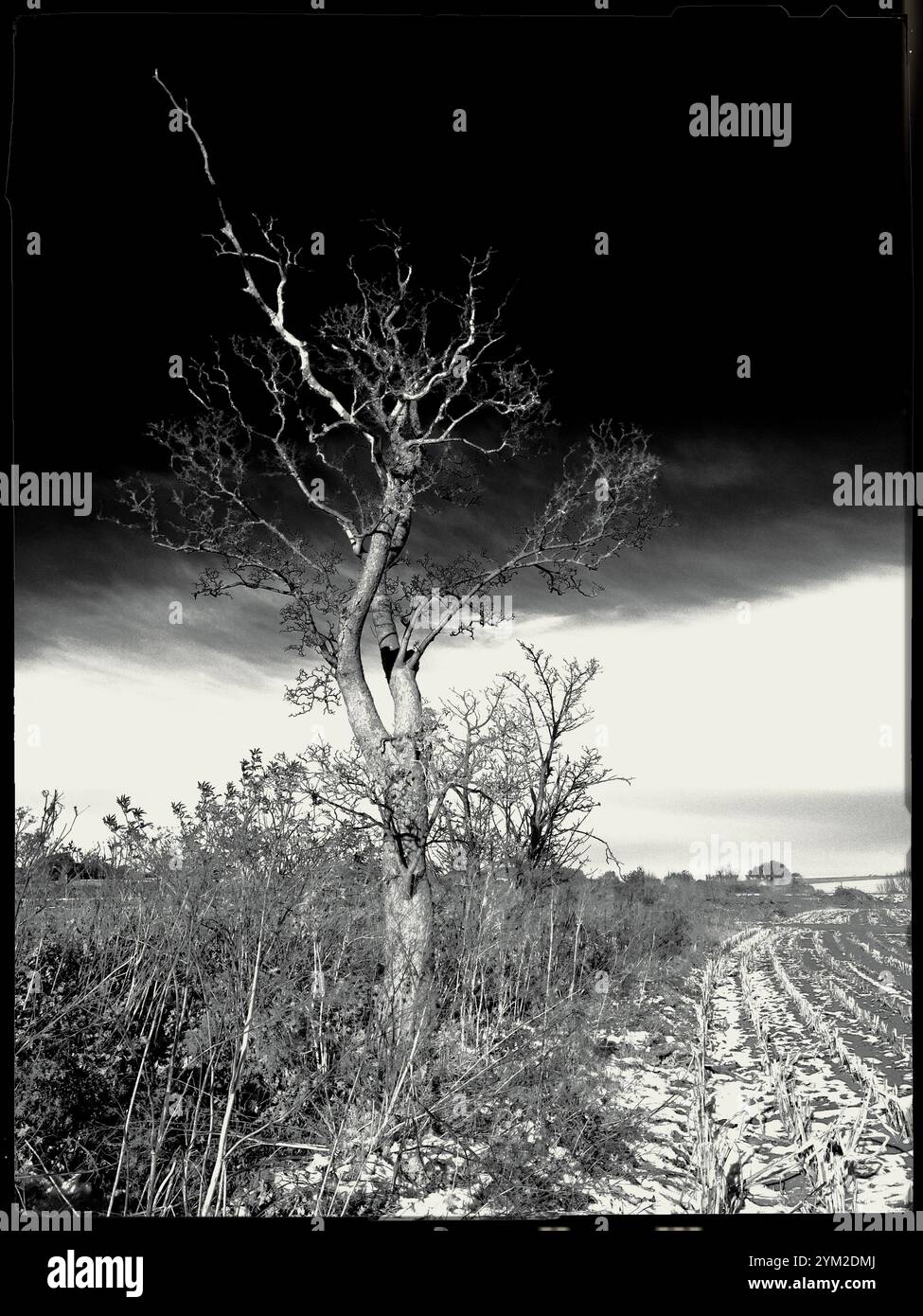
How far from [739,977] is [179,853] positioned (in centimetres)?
886

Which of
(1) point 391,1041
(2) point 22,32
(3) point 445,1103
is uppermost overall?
(2) point 22,32

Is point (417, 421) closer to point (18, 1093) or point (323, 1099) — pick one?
point (323, 1099)

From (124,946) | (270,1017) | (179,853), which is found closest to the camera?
(270,1017)

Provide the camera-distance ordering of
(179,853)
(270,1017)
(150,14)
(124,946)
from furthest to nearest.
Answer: (124,946) < (179,853) < (270,1017) < (150,14)

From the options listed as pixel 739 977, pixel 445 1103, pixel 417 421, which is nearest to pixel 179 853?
pixel 445 1103

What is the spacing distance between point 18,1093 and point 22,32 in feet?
15.1

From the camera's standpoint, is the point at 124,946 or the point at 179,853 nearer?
the point at 179,853

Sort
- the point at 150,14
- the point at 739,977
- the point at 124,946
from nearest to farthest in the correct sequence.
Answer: the point at 150,14
the point at 124,946
the point at 739,977

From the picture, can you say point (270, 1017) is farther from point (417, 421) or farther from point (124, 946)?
point (417, 421)

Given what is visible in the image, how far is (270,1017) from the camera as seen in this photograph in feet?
13.0

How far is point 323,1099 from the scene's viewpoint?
4078 mm

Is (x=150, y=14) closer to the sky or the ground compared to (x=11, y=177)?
closer to the sky

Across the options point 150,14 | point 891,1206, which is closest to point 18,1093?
point 891,1206

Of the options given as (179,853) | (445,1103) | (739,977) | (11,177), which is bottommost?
(739,977)
